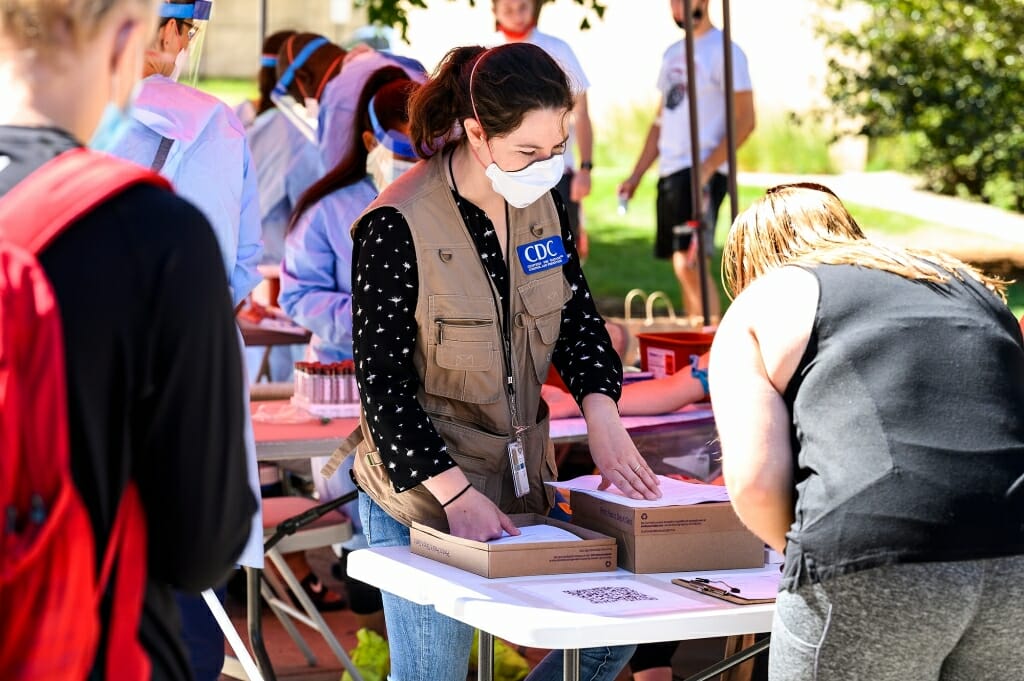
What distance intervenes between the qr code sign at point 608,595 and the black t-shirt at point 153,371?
0.96 meters

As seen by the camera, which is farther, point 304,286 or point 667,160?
point 667,160

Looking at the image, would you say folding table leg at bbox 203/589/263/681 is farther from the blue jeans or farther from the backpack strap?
the backpack strap

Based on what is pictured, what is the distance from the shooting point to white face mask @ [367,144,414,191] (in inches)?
150

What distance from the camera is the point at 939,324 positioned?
1.95m

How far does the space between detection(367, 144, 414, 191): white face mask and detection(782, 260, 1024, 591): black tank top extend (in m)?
1.97

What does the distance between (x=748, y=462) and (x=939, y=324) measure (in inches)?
12.5

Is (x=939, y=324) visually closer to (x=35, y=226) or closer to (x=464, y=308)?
(x=464, y=308)

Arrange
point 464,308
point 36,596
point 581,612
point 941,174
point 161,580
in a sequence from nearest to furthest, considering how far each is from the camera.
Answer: point 36,596 → point 161,580 → point 581,612 → point 464,308 → point 941,174

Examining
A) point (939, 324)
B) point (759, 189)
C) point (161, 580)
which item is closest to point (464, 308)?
point (939, 324)

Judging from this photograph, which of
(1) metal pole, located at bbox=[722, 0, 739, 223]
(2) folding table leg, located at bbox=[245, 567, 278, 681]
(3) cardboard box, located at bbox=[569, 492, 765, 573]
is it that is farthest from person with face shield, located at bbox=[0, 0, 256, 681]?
(1) metal pole, located at bbox=[722, 0, 739, 223]

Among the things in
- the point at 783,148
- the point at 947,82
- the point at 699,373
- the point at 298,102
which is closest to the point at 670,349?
the point at 699,373

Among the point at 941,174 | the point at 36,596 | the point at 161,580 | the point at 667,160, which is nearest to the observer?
the point at 36,596

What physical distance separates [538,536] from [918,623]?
0.75 meters

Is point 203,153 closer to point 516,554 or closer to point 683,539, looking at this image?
point 516,554
